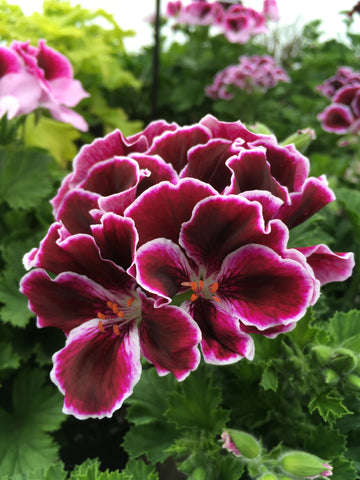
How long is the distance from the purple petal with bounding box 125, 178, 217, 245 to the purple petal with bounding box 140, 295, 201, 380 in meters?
0.06

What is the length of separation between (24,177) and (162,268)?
2.10 feet

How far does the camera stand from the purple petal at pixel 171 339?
0.46 m

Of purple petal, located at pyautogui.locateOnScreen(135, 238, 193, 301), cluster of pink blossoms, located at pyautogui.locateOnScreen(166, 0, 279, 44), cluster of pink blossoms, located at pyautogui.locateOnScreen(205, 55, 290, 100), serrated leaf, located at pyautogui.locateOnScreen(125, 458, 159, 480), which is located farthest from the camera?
cluster of pink blossoms, located at pyautogui.locateOnScreen(166, 0, 279, 44)

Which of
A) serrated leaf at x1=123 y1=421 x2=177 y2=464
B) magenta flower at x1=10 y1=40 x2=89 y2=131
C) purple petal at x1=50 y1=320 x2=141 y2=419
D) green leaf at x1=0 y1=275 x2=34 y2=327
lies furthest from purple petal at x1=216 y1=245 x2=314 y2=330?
magenta flower at x1=10 y1=40 x2=89 y2=131

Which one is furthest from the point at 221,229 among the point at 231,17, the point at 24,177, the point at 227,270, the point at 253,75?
the point at 231,17

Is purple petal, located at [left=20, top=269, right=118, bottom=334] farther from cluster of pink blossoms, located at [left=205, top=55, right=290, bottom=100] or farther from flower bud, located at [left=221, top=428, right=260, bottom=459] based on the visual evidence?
cluster of pink blossoms, located at [left=205, top=55, right=290, bottom=100]

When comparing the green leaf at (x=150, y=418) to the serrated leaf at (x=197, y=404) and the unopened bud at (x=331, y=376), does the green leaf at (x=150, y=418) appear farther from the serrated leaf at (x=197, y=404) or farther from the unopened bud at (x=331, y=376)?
the unopened bud at (x=331, y=376)

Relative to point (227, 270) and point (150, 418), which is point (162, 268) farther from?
point (150, 418)

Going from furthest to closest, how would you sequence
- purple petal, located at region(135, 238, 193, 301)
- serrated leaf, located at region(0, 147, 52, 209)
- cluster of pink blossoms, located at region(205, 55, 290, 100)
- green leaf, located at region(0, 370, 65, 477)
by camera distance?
cluster of pink blossoms, located at region(205, 55, 290, 100), serrated leaf, located at region(0, 147, 52, 209), green leaf, located at region(0, 370, 65, 477), purple petal, located at region(135, 238, 193, 301)

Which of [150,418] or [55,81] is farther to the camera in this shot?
[55,81]

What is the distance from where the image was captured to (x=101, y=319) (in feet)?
1.69

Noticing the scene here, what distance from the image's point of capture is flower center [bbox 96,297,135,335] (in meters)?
0.50

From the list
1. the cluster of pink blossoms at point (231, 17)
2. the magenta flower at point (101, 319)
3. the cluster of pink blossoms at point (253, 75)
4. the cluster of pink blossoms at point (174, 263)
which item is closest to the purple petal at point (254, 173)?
the cluster of pink blossoms at point (174, 263)

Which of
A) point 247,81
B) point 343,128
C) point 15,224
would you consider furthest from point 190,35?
point 15,224
